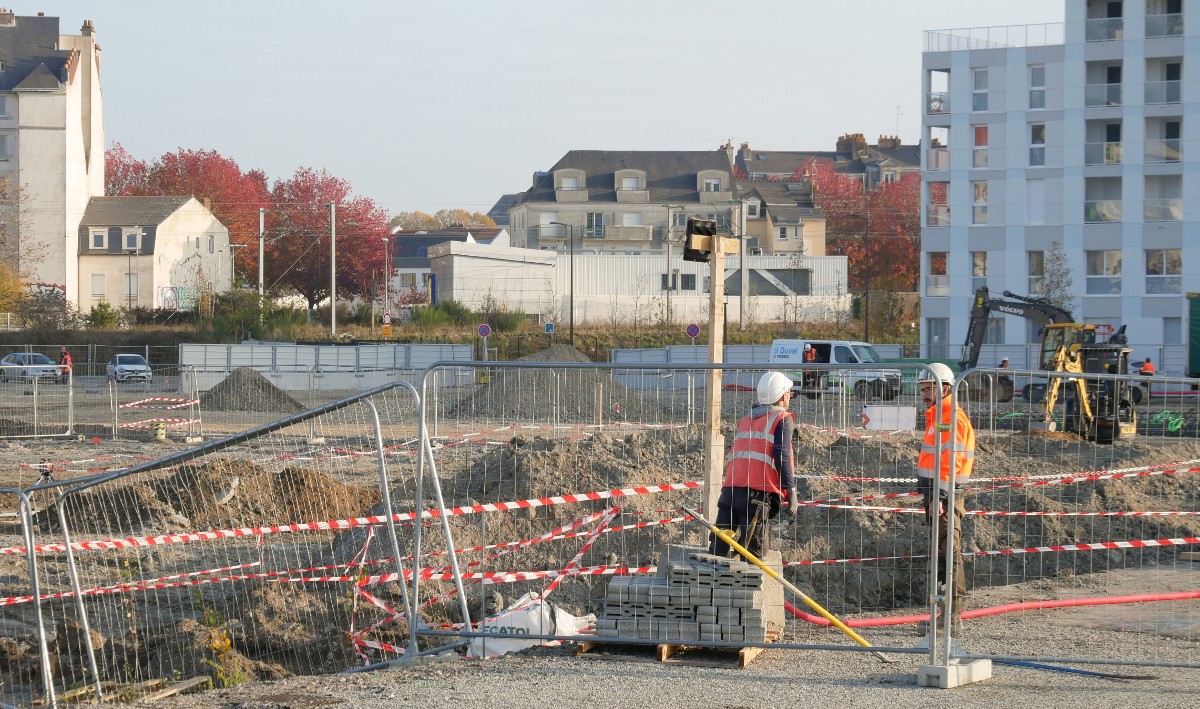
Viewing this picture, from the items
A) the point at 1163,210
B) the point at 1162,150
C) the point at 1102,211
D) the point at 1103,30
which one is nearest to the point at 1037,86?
the point at 1103,30

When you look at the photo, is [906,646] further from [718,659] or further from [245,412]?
[245,412]

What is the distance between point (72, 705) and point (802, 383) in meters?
6.03

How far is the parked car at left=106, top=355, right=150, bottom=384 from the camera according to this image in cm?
3731

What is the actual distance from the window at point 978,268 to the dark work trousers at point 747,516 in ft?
141

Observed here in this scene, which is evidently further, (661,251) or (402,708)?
(661,251)

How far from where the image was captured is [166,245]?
208 feet

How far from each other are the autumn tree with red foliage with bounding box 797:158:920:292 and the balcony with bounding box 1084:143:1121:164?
2286 centimetres

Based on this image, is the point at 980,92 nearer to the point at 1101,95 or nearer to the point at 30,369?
the point at 1101,95

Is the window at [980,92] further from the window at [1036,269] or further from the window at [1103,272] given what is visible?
the window at [1103,272]

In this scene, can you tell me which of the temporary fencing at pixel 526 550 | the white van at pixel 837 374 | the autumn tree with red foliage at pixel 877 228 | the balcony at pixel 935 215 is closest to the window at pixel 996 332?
the balcony at pixel 935 215

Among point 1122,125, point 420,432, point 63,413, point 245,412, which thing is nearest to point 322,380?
point 245,412

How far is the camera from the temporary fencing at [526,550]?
697 centimetres

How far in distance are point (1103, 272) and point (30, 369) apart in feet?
138

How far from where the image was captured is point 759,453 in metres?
7.20
